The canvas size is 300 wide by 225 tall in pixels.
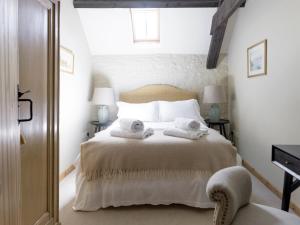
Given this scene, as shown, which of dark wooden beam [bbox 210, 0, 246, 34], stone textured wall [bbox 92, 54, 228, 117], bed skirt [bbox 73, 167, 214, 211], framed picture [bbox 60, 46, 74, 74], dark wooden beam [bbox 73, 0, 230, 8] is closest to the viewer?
bed skirt [bbox 73, 167, 214, 211]

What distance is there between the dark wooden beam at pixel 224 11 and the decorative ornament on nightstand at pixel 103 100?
2027 millimetres

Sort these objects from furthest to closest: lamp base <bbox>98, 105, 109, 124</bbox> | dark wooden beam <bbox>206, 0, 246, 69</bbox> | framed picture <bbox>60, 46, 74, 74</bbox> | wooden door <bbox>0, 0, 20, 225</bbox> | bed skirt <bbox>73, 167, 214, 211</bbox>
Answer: lamp base <bbox>98, 105, 109, 124</bbox>
framed picture <bbox>60, 46, 74, 74</bbox>
dark wooden beam <bbox>206, 0, 246, 69</bbox>
bed skirt <bbox>73, 167, 214, 211</bbox>
wooden door <bbox>0, 0, 20, 225</bbox>

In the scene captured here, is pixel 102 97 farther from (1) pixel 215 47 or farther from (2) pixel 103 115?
(1) pixel 215 47

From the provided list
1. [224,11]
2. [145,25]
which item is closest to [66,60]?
[145,25]

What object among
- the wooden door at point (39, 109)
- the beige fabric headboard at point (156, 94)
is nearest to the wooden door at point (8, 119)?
the wooden door at point (39, 109)

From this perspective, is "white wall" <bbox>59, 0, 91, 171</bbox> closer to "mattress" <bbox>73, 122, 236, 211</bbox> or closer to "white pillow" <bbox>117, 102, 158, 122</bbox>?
"white pillow" <bbox>117, 102, 158, 122</bbox>

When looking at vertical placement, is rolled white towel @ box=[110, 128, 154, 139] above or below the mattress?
above

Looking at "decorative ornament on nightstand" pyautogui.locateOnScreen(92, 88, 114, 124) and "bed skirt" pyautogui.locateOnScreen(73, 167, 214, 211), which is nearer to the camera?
"bed skirt" pyautogui.locateOnScreen(73, 167, 214, 211)

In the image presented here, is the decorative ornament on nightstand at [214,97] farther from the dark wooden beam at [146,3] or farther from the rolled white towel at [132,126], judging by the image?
the rolled white towel at [132,126]

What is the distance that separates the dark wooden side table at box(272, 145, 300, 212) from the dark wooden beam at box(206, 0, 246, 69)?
1895 millimetres

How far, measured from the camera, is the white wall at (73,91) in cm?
350

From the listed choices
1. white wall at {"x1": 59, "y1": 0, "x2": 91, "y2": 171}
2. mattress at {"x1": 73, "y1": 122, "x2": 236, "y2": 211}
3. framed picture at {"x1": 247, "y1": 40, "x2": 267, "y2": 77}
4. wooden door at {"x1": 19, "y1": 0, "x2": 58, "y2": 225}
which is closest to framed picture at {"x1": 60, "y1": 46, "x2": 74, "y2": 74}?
white wall at {"x1": 59, "y1": 0, "x2": 91, "y2": 171}

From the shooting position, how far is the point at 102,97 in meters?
4.48

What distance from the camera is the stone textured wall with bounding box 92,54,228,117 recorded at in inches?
192
